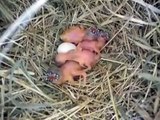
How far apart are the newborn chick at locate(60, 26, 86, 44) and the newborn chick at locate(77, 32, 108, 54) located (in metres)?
0.03

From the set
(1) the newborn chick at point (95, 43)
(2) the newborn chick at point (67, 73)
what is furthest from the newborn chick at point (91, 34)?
(2) the newborn chick at point (67, 73)

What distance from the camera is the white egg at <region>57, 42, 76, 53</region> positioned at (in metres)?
2.11

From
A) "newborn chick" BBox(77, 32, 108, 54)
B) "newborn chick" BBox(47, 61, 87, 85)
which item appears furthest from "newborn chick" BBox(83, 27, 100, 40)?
"newborn chick" BBox(47, 61, 87, 85)

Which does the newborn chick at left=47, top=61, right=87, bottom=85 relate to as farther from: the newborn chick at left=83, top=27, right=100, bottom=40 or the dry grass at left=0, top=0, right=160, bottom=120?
the newborn chick at left=83, top=27, right=100, bottom=40

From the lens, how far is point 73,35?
2.14 meters

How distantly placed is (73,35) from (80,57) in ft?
0.39

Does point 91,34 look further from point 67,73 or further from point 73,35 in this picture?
point 67,73

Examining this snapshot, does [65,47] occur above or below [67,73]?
above

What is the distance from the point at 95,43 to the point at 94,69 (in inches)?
4.3

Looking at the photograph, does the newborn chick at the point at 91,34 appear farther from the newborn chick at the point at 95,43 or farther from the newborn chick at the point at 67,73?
the newborn chick at the point at 67,73

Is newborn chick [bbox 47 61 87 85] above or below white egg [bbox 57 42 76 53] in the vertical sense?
below

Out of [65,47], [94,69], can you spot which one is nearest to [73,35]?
[65,47]

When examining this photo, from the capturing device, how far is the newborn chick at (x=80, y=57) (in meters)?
2.07

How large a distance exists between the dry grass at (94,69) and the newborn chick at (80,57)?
2.1 inches
